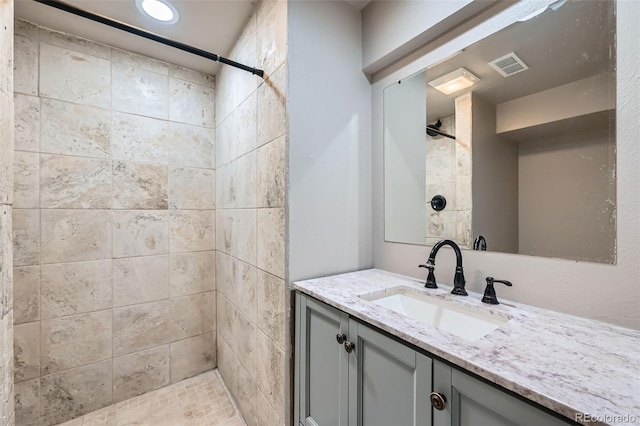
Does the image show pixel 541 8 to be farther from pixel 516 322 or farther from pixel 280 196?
pixel 280 196

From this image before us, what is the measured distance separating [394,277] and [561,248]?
672 millimetres

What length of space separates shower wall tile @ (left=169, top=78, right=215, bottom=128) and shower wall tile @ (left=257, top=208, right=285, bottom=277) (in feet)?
3.83

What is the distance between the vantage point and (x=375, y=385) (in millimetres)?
864

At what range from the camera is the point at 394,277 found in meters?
1.37

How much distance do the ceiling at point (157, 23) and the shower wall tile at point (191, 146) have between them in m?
0.50

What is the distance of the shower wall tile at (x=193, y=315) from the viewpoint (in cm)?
201

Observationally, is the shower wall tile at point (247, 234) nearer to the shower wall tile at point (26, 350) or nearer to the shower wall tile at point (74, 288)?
the shower wall tile at point (74, 288)

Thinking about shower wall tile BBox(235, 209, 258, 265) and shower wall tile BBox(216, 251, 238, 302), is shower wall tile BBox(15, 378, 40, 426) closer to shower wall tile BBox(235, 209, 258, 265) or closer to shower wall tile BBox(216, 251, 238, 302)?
shower wall tile BBox(216, 251, 238, 302)

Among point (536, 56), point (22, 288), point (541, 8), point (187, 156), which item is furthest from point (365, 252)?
point (22, 288)

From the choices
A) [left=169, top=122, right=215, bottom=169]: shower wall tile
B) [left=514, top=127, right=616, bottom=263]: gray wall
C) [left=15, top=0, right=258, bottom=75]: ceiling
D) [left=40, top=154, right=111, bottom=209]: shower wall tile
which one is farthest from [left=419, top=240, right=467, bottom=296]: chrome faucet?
[left=40, top=154, right=111, bottom=209]: shower wall tile

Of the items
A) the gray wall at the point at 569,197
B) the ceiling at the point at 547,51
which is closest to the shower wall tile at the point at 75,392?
the gray wall at the point at 569,197

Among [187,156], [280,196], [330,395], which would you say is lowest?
[330,395]

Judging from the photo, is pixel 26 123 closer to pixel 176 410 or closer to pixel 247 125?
pixel 247 125

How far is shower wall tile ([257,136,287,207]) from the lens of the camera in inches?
49.4
